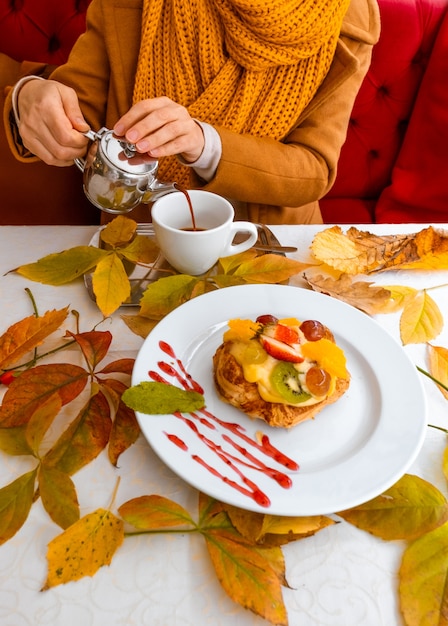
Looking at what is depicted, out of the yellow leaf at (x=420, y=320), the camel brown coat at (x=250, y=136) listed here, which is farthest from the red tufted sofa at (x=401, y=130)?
the yellow leaf at (x=420, y=320)

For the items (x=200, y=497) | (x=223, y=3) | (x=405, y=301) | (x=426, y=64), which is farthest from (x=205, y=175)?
(x=426, y=64)

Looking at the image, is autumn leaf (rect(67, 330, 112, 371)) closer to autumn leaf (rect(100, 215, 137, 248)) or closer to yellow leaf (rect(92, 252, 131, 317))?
yellow leaf (rect(92, 252, 131, 317))

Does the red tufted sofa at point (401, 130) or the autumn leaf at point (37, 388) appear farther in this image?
the red tufted sofa at point (401, 130)

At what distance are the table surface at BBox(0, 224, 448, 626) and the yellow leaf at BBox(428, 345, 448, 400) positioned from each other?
11 cm

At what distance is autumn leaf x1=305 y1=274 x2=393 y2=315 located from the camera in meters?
0.72

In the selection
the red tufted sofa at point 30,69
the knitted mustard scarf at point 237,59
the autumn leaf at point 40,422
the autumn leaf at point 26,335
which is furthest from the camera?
the red tufted sofa at point 30,69

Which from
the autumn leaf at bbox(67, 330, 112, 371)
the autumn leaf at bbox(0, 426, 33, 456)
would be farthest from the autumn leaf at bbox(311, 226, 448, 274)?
the autumn leaf at bbox(0, 426, 33, 456)

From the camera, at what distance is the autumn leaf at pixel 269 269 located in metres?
0.72

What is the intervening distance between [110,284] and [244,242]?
23cm

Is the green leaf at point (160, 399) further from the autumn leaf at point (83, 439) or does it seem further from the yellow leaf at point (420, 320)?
the yellow leaf at point (420, 320)

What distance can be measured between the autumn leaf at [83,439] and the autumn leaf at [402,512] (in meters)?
0.25

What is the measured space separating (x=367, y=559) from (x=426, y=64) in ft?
4.84

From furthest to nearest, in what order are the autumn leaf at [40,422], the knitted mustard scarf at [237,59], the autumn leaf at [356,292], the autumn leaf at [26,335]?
the knitted mustard scarf at [237,59], the autumn leaf at [356,292], the autumn leaf at [26,335], the autumn leaf at [40,422]

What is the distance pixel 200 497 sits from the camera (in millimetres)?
480
